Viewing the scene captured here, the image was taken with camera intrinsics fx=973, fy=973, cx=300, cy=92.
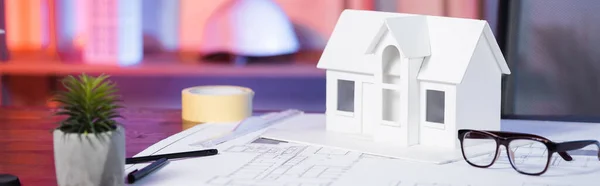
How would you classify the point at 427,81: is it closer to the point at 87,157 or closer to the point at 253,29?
the point at 87,157

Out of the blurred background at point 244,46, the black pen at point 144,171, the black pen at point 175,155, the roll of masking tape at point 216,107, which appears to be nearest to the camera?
the black pen at point 144,171

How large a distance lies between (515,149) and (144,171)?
55 centimetres

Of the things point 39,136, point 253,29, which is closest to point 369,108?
point 39,136

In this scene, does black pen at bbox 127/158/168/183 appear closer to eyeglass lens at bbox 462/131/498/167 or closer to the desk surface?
the desk surface

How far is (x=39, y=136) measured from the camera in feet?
5.16

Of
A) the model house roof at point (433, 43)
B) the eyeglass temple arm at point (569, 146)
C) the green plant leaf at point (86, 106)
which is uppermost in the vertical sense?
the model house roof at point (433, 43)

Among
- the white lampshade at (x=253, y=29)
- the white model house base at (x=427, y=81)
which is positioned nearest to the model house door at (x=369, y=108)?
the white model house base at (x=427, y=81)

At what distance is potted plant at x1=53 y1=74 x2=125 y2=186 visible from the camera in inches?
43.4

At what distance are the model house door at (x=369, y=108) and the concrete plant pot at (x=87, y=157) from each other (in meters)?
0.48

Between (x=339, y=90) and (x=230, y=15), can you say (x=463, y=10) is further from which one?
(x=339, y=90)

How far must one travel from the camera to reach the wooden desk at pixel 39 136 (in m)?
1.30

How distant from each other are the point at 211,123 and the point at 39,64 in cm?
91

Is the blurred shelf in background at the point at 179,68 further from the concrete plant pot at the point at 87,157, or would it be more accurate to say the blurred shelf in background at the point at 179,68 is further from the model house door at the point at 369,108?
the concrete plant pot at the point at 87,157

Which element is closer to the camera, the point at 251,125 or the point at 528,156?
the point at 528,156
